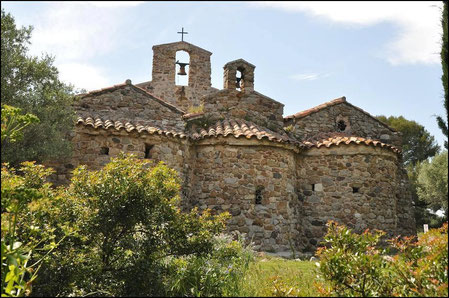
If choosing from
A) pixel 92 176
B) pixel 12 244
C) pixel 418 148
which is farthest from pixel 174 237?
pixel 418 148

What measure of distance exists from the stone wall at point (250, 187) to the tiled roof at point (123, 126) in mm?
989

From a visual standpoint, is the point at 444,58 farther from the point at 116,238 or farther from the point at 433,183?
the point at 433,183

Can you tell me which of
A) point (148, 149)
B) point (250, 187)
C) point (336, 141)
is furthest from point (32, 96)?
point (336, 141)

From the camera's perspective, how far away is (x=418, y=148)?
106 feet

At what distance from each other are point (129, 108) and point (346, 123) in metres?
7.07

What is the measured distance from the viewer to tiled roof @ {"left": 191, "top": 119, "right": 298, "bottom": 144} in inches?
438

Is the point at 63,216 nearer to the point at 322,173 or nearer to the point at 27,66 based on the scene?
the point at 27,66

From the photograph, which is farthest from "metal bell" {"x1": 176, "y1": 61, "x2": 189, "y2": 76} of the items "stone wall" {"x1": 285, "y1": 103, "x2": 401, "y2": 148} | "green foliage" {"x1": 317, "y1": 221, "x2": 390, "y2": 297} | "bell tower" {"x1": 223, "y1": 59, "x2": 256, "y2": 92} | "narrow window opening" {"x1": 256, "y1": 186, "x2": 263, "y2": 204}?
"green foliage" {"x1": 317, "y1": 221, "x2": 390, "y2": 297}

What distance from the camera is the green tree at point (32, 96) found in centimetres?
834

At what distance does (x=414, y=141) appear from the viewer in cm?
3244

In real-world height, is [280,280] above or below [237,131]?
below

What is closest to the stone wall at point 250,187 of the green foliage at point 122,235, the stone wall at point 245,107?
the stone wall at point 245,107

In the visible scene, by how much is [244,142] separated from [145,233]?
17.7 ft

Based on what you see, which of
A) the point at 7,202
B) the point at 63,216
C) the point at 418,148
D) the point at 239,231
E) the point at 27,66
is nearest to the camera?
the point at 7,202
